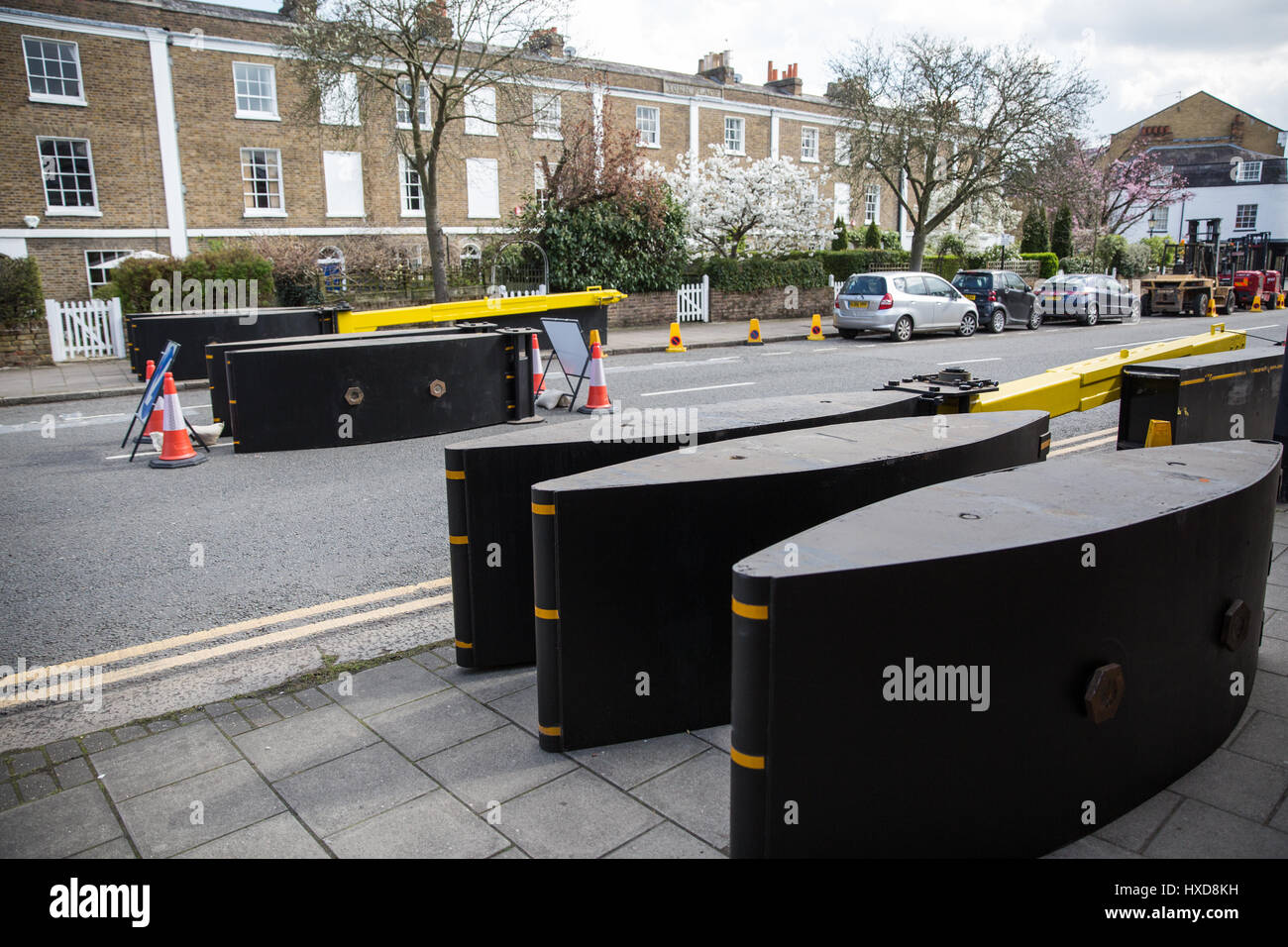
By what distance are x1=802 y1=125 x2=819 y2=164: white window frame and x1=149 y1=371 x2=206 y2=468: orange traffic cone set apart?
4090 centimetres

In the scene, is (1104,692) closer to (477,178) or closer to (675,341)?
(675,341)

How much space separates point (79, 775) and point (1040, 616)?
142 inches

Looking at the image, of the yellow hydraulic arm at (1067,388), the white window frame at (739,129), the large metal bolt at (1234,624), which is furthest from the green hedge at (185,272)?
the white window frame at (739,129)

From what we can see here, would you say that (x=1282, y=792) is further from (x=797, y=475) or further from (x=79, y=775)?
(x=79, y=775)

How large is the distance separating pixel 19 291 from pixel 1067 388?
19.4 metres

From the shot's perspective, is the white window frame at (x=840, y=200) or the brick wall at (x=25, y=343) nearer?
the brick wall at (x=25, y=343)

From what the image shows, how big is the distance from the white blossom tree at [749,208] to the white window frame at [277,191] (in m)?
12.6

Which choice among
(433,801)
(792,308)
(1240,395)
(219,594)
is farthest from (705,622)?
(792,308)

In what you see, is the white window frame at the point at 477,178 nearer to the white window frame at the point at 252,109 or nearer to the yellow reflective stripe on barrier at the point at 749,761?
the white window frame at the point at 252,109

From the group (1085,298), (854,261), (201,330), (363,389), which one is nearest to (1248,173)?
(854,261)

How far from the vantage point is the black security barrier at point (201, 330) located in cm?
1463

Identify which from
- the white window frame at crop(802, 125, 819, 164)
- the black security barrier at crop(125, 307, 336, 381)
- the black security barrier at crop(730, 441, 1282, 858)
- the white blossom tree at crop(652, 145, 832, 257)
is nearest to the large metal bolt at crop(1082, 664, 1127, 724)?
the black security barrier at crop(730, 441, 1282, 858)

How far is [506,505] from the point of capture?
4277mm

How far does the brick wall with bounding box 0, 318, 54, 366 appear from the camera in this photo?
59.0 feet
